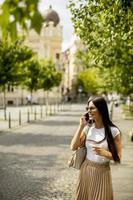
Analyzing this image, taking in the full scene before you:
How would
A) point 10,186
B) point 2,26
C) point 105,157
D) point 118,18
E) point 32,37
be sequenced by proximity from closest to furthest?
point 2,26 → point 105,157 → point 10,186 → point 118,18 → point 32,37

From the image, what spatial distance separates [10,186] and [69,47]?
17049 cm

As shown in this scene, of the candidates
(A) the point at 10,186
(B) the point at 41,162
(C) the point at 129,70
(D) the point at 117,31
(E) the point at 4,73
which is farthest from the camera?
(E) the point at 4,73

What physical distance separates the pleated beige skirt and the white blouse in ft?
0.19

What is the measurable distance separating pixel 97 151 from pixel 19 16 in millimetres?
2807

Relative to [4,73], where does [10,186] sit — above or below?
below

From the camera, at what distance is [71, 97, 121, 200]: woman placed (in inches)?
233

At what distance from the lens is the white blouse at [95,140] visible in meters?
6.05

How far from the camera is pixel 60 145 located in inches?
850

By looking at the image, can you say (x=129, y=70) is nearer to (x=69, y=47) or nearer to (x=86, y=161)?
(x=86, y=161)

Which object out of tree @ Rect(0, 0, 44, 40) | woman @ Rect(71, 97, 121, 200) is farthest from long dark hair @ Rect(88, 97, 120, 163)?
tree @ Rect(0, 0, 44, 40)

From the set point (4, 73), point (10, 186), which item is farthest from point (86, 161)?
point (4, 73)

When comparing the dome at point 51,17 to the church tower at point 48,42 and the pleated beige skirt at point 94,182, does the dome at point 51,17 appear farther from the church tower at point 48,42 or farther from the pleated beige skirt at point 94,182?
the pleated beige skirt at point 94,182

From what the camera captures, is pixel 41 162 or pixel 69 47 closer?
pixel 41 162

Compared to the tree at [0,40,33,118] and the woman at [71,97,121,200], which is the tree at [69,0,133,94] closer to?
the woman at [71,97,121,200]
